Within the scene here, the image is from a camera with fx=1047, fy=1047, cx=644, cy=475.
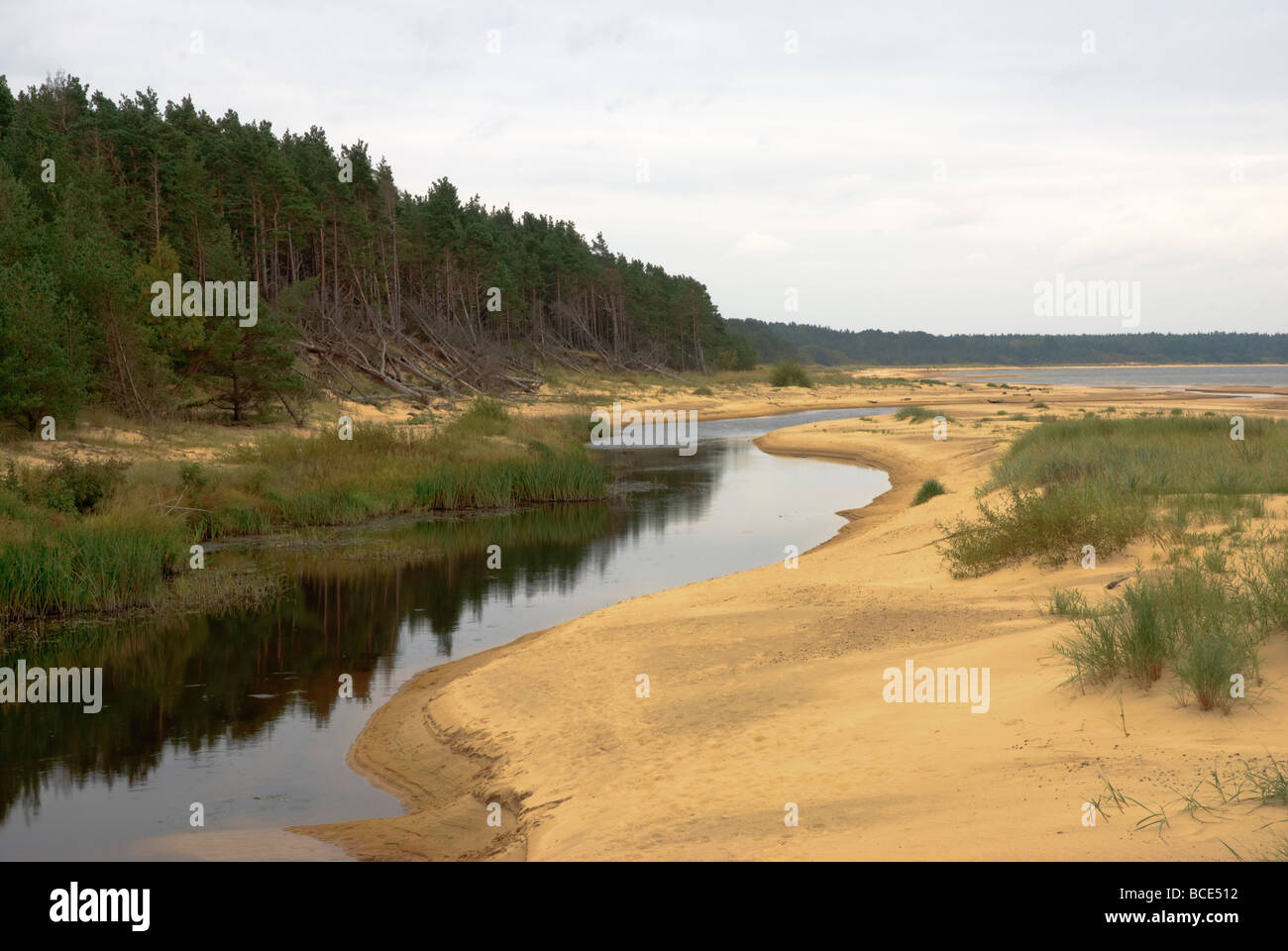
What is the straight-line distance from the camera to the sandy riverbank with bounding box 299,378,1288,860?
6656 mm

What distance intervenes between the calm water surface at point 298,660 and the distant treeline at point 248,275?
37.6ft

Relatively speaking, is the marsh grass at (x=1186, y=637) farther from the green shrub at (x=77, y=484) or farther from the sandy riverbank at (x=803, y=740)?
the green shrub at (x=77, y=484)

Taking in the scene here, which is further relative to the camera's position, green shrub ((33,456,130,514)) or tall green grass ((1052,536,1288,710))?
green shrub ((33,456,130,514))

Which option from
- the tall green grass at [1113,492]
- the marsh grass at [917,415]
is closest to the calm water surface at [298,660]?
the tall green grass at [1113,492]

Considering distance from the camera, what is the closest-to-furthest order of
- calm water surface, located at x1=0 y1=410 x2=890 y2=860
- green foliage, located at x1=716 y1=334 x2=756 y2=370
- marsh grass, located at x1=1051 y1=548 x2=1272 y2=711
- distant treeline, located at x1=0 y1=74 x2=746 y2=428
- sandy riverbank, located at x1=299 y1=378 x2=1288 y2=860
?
sandy riverbank, located at x1=299 y1=378 x2=1288 y2=860
marsh grass, located at x1=1051 y1=548 x2=1272 y2=711
calm water surface, located at x1=0 y1=410 x2=890 y2=860
distant treeline, located at x1=0 y1=74 x2=746 y2=428
green foliage, located at x1=716 y1=334 x2=756 y2=370

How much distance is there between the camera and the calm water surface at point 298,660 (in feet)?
34.1

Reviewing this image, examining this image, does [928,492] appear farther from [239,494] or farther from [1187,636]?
[1187,636]

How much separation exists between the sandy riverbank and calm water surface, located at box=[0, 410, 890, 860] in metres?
0.90

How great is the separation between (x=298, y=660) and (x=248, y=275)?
42707 mm

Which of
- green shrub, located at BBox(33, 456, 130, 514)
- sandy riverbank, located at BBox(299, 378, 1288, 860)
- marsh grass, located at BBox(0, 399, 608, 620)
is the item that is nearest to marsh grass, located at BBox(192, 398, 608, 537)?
marsh grass, located at BBox(0, 399, 608, 620)

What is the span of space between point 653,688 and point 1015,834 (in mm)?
6268

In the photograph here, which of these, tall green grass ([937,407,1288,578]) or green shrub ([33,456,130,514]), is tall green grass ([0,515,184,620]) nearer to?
green shrub ([33,456,130,514])

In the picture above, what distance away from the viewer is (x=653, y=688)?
12.1m

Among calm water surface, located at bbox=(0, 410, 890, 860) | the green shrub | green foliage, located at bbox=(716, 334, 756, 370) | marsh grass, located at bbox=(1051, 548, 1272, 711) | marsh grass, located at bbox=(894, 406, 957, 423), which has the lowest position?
calm water surface, located at bbox=(0, 410, 890, 860)
